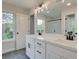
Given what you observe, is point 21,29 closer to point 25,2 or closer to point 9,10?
point 9,10

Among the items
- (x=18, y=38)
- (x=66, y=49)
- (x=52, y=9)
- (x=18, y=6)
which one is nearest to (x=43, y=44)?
(x=66, y=49)

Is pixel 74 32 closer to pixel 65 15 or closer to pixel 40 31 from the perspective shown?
pixel 65 15

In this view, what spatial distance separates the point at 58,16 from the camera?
2.35 m

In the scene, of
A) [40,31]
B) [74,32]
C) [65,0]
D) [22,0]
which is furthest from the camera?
[22,0]

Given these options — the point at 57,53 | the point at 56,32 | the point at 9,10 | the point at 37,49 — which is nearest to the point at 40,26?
the point at 56,32

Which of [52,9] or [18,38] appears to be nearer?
[52,9]

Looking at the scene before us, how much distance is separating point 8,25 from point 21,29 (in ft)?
2.41

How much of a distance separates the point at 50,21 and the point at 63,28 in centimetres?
62

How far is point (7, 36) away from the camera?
3.69 m

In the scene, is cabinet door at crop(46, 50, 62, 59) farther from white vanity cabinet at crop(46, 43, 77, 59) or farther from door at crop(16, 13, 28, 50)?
door at crop(16, 13, 28, 50)

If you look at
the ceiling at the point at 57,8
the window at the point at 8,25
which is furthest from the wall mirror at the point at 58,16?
the window at the point at 8,25

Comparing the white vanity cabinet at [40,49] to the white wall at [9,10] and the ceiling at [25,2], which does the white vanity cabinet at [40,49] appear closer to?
the white wall at [9,10]

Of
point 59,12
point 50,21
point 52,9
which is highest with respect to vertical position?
point 52,9

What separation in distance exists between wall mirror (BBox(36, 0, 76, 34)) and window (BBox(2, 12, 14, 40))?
1.68m
